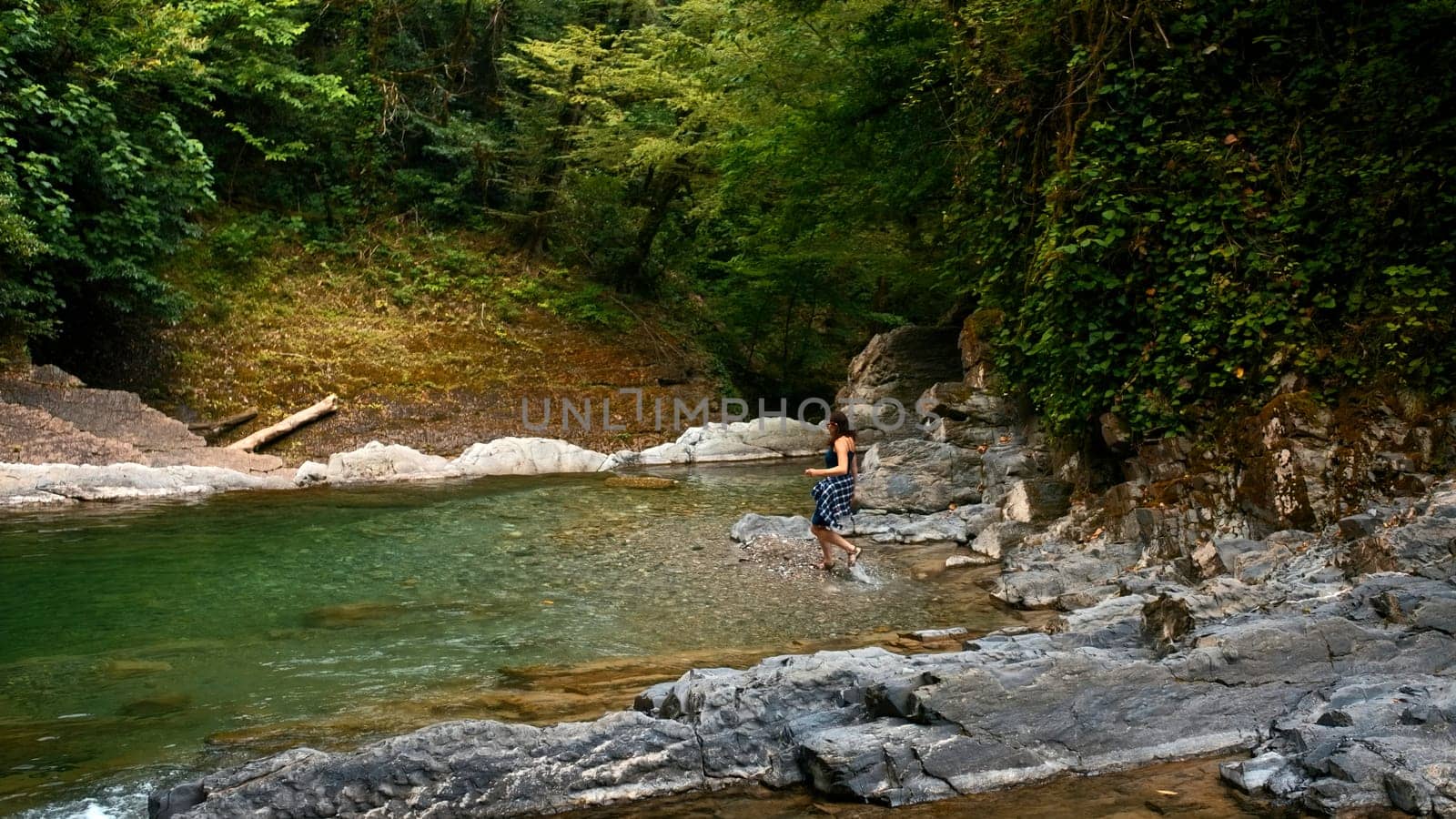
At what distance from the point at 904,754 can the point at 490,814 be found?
192 centimetres

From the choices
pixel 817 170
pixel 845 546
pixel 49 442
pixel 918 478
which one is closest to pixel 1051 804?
pixel 845 546

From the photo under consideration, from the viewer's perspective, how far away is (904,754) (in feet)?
15.9

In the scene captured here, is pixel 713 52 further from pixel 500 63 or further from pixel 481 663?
pixel 481 663

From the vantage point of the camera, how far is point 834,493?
10.2m

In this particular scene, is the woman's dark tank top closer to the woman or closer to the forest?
the woman

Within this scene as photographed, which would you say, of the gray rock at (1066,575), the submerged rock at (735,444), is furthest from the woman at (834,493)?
the submerged rock at (735,444)

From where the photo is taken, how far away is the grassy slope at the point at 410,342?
2070 centimetres

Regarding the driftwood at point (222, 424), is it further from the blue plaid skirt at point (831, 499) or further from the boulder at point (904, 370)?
the blue plaid skirt at point (831, 499)

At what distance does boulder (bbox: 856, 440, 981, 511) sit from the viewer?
520 inches

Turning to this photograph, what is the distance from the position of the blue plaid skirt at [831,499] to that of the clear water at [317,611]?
62 centimetres

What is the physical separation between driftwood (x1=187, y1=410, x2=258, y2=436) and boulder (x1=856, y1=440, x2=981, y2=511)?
12.6 m

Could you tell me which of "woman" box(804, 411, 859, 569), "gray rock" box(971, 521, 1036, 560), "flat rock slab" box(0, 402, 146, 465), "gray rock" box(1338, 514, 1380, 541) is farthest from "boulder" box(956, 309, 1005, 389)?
"flat rock slab" box(0, 402, 146, 465)

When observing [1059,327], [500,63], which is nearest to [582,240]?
[500,63]

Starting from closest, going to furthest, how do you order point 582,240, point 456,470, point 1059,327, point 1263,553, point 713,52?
point 1263,553 → point 1059,327 → point 456,470 → point 713,52 → point 582,240
